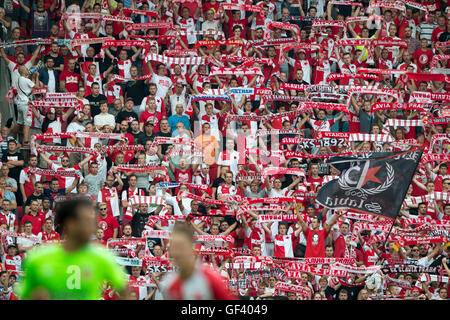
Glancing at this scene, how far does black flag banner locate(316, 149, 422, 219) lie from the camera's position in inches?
381

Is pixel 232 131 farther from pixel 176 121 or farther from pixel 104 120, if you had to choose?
pixel 104 120

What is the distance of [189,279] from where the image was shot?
17.3ft

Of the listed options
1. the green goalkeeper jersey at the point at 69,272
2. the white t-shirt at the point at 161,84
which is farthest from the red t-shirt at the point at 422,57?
the green goalkeeper jersey at the point at 69,272

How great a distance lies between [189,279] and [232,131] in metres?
11.1

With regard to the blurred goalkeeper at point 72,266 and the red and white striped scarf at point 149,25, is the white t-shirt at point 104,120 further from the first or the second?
the blurred goalkeeper at point 72,266

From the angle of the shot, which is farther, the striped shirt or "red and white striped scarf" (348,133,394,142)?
the striped shirt

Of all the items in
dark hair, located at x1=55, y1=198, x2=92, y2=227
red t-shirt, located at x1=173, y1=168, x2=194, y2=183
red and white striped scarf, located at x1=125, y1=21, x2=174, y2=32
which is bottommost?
red t-shirt, located at x1=173, y1=168, x2=194, y2=183

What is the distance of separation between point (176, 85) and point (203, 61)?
92 cm

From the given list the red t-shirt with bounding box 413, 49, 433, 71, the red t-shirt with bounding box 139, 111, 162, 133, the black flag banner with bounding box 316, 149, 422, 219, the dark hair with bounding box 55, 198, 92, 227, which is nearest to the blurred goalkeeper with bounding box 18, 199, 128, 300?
the dark hair with bounding box 55, 198, 92, 227

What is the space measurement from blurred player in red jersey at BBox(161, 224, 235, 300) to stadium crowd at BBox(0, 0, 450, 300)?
24.5 ft

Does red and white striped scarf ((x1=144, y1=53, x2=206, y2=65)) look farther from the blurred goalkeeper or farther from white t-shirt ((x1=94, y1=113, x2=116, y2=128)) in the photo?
the blurred goalkeeper

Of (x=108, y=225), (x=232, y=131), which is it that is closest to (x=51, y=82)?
(x=232, y=131)
